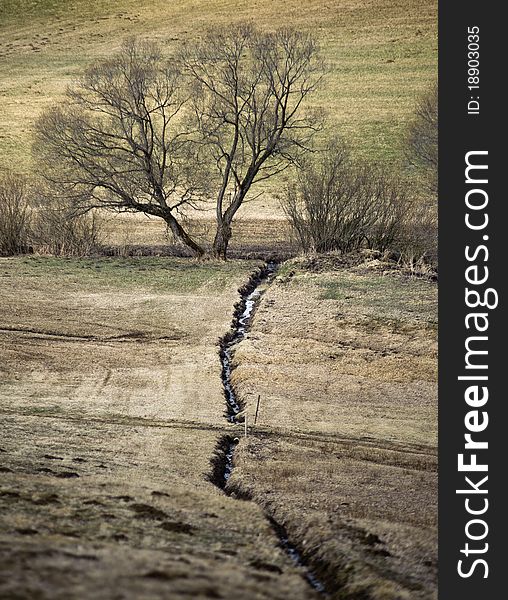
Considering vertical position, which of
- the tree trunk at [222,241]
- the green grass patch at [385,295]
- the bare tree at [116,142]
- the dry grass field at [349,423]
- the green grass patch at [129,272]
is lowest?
the dry grass field at [349,423]

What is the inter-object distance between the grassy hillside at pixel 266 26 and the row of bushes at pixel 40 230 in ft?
69.8

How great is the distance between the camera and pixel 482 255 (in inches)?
873

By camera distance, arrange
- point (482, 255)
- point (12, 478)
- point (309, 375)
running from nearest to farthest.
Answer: point (12, 478) → point (482, 255) → point (309, 375)

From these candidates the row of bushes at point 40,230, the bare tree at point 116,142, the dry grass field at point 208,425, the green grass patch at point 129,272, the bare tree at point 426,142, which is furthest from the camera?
the bare tree at point 426,142

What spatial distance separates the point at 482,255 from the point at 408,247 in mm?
27867

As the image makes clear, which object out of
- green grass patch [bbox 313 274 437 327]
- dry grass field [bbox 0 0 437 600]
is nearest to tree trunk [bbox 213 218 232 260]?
dry grass field [bbox 0 0 437 600]

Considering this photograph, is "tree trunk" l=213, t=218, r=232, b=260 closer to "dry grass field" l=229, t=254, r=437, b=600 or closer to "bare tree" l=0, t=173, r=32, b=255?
"dry grass field" l=229, t=254, r=437, b=600

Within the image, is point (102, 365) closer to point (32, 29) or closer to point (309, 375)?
point (309, 375)

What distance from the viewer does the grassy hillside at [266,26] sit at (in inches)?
3157

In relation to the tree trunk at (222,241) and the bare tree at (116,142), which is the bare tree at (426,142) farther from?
the bare tree at (116,142)

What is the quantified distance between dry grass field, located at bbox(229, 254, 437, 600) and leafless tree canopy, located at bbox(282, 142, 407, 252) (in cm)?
435

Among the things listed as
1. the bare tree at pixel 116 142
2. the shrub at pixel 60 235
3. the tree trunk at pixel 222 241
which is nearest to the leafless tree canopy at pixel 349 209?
the tree trunk at pixel 222 241

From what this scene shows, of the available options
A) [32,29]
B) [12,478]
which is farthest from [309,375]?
[32,29]

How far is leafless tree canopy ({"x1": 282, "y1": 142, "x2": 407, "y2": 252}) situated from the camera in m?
50.0
